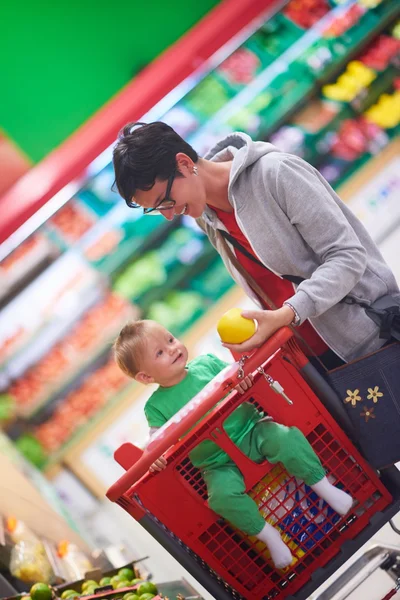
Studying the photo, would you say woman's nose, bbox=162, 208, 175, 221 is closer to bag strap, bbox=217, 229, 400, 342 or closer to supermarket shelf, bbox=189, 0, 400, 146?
bag strap, bbox=217, 229, 400, 342

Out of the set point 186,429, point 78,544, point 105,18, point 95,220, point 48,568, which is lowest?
point 78,544

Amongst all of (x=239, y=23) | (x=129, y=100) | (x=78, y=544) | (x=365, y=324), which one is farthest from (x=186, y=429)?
(x=239, y=23)

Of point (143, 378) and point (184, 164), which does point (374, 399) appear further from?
point (184, 164)

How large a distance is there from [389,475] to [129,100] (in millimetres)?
3300

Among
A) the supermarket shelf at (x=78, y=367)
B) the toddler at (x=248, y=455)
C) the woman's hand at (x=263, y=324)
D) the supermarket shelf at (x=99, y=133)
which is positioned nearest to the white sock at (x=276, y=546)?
the toddler at (x=248, y=455)

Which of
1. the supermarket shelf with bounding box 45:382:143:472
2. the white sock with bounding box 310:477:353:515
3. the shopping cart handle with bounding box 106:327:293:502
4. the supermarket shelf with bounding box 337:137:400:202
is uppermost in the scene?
the shopping cart handle with bounding box 106:327:293:502

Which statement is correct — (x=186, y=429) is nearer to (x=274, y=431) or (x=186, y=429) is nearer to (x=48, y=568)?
(x=274, y=431)

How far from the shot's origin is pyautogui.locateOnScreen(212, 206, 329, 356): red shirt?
2406 millimetres

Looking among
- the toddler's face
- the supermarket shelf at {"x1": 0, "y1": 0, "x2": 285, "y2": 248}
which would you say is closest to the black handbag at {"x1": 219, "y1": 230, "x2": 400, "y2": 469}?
the toddler's face

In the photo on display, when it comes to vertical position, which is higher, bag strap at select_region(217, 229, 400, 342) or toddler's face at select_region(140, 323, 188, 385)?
toddler's face at select_region(140, 323, 188, 385)

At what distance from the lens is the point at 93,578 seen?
3.43 metres

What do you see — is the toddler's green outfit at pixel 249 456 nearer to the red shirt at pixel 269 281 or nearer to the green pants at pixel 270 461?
the green pants at pixel 270 461

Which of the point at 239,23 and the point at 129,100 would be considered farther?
the point at 239,23

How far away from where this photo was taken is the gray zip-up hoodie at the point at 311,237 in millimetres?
2156
